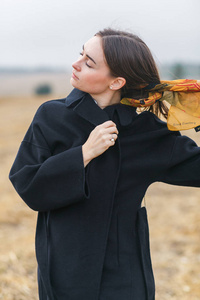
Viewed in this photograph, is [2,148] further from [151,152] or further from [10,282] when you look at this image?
[151,152]

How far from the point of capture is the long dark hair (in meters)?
1.77

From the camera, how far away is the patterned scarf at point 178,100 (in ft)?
6.06

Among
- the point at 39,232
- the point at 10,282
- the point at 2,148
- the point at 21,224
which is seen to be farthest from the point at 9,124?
the point at 39,232

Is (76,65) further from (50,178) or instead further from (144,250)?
(144,250)

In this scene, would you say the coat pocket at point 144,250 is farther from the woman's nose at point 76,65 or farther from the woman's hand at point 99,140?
the woman's nose at point 76,65

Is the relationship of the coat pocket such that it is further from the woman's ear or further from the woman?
the woman's ear

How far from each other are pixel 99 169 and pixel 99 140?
179 mm

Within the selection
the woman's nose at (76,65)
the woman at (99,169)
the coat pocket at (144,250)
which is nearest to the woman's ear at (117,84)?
the woman at (99,169)

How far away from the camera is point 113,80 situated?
1812 millimetres

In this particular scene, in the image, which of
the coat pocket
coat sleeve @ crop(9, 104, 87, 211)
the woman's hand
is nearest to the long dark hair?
the woman's hand

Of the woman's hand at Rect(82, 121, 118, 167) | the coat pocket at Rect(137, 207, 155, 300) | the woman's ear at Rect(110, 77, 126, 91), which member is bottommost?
the coat pocket at Rect(137, 207, 155, 300)

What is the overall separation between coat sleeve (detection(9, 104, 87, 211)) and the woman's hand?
0.10 feet

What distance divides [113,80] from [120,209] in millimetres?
565

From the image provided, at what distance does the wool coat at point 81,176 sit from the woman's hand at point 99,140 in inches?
1.3
